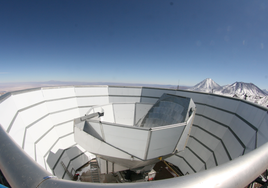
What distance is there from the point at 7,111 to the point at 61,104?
6331mm

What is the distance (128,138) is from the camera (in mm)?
6004

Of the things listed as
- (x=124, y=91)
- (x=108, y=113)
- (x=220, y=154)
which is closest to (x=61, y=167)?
(x=108, y=113)

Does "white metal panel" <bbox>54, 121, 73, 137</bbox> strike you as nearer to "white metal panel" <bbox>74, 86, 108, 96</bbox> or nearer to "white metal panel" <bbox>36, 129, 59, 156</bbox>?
"white metal panel" <bbox>36, 129, 59, 156</bbox>

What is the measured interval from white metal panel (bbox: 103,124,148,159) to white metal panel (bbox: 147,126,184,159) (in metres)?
0.47

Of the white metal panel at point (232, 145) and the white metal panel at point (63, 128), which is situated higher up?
the white metal panel at point (232, 145)

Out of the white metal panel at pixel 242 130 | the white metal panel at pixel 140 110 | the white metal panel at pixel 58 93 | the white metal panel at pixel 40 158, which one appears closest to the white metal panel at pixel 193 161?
the white metal panel at pixel 242 130

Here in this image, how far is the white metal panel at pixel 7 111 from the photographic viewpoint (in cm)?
647

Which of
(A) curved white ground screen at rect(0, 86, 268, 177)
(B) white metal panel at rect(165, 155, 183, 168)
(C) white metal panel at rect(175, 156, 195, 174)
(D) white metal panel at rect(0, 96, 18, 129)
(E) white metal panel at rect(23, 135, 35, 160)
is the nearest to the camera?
(D) white metal panel at rect(0, 96, 18, 129)

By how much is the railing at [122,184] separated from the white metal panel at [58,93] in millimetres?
13881

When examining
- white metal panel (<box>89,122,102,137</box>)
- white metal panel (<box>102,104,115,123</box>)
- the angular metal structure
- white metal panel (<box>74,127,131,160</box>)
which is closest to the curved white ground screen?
white metal panel (<box>102,104,115,123</box>)

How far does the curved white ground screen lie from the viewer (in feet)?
24.3

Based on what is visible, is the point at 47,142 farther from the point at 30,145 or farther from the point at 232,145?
the point at 232,145

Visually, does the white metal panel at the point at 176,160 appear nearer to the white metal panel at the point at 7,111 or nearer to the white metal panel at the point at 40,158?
the white metal panel at the point at 40,158

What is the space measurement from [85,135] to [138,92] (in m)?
11.9
